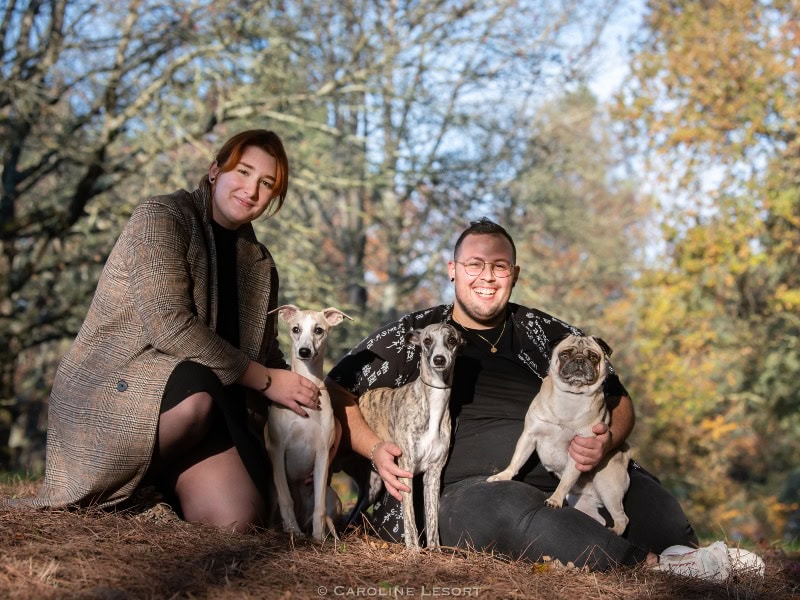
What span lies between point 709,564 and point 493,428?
1402 millimetres

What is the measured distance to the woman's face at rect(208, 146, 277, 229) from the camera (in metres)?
4.78

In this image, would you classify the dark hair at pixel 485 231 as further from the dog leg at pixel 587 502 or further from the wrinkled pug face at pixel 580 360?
the dog leg at pixel 587 502

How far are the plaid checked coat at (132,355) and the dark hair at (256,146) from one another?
0.37m

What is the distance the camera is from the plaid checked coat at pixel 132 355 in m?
4.34

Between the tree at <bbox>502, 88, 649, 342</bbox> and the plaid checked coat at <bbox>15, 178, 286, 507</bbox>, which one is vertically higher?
the tree at <bbox>502, 88, 649, 342</bbox>

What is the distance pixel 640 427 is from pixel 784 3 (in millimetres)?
13474

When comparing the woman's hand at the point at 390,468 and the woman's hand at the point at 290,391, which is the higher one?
the woman's hand at the point at 290,391

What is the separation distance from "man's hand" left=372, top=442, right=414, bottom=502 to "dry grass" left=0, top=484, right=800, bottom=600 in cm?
31

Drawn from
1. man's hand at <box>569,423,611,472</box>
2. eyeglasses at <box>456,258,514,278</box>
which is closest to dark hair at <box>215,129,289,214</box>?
eyeglasses at <box>456,258,514,278</box>

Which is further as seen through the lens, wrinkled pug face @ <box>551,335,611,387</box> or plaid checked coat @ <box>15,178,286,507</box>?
wrinkled pug face @ <box>551,335,611,387</box>

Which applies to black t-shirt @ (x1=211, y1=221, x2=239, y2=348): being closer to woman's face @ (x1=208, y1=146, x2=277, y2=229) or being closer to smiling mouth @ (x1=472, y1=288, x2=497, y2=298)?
woman's face @ (x1=208, y1=146, x2=277, y2=229)

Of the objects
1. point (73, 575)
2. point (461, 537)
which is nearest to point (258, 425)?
point (461, 537)

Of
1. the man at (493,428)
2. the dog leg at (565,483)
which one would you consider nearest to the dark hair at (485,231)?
the man at (493,428)

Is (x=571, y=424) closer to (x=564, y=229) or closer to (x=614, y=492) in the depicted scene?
(x=614, y=492)
